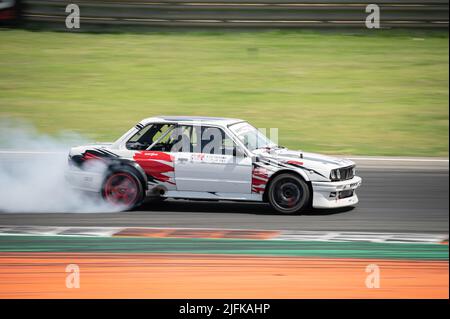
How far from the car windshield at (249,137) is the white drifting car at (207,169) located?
2 centimetres

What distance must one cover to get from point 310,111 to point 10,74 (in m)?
8.29

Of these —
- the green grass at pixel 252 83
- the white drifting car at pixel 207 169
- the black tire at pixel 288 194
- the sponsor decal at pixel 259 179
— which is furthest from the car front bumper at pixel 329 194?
the green grass at pixel 252 83

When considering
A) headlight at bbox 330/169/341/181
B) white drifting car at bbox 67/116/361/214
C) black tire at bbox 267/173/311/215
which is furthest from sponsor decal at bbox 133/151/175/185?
headlight at bbox 330/169/341/181

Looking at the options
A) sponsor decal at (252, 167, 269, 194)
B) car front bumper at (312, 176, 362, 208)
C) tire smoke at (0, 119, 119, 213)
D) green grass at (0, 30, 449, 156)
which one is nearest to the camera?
car front bumper at (312, 176, 362, 208)

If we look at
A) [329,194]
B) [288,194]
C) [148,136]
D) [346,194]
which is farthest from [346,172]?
[148,136]

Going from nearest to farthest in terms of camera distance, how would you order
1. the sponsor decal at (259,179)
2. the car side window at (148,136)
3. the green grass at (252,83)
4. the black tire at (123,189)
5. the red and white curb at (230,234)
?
the red and white curb at (230,234) → the sponsor decal at (259,179) → the black tire at (123,189) → the car side window at (148,136) → the green grass at (252,83)

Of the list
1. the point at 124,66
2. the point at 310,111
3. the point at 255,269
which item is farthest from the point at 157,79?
the point at 255,269

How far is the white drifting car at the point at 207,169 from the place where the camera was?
10.5 metres

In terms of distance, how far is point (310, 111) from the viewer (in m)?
18.2

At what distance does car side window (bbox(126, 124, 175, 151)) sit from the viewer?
11.0m

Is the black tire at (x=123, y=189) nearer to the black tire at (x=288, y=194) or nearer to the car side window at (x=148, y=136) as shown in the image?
the car side window at (x=148, y=136)

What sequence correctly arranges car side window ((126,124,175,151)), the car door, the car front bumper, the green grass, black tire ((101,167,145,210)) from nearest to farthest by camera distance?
the car front bumper < the car door < black tire ((101,167,145,210)) < car side window ((126,124,175,151)) < the green grass

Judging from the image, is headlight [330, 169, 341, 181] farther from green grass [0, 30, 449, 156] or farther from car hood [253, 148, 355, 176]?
green grass [0, 30, 449, 156]

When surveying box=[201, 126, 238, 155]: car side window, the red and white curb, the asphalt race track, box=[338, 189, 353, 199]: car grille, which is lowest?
the red and white curb
